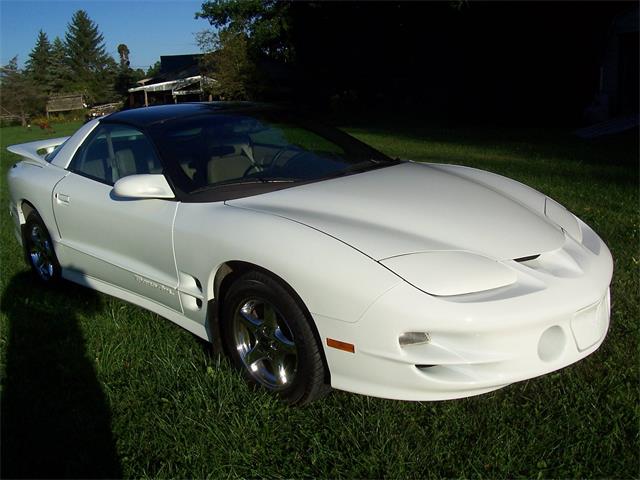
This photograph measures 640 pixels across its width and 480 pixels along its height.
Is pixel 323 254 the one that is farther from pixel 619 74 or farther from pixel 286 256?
pixel 619 74

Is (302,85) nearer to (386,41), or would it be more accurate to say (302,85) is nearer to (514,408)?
(386,41)

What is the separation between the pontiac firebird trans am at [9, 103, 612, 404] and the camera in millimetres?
2445

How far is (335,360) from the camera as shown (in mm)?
2590

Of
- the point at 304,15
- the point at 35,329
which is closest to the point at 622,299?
the point at 35,329

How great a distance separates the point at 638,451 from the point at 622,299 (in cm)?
158

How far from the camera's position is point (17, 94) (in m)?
42.0

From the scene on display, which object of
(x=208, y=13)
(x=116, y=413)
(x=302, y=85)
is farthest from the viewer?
(x=208, y=13)

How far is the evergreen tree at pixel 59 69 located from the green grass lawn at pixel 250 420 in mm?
68965

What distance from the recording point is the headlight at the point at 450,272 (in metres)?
2.46

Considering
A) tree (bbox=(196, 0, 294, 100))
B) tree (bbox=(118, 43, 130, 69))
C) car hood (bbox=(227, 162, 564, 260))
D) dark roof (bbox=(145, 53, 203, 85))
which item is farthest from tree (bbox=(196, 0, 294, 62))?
tree (bbox=(118, 43, 130, 69))

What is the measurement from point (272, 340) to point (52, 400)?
1145mm

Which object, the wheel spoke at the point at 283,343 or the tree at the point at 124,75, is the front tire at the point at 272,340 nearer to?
the wheel spoke at the point at 283,343

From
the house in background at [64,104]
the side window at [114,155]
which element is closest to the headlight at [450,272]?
the side window at [114,155]

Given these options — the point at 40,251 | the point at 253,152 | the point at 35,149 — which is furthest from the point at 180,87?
the point at 253,152
